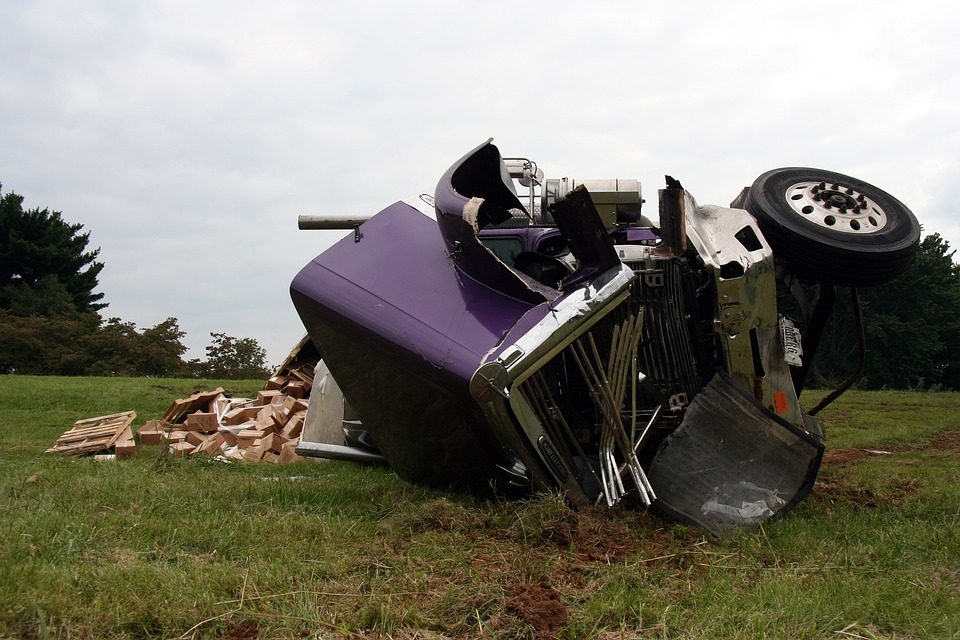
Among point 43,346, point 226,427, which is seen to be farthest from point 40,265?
point 226,427

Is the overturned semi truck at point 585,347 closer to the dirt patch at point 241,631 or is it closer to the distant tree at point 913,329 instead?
the dirt patch at point 241,631

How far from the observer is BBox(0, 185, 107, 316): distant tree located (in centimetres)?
3566

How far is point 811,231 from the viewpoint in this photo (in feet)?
17.3

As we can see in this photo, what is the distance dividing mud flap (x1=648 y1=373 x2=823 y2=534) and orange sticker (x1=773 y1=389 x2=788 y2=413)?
0.39 metres

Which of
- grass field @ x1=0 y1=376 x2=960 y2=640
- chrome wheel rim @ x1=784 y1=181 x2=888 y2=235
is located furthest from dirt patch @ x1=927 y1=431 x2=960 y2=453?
chrome wheel rim @ x1=784 y1=181 x2=888 y2=235

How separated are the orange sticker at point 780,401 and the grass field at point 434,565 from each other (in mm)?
547

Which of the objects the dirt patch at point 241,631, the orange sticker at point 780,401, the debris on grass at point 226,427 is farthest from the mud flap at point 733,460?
the debris on grass at point 226,427

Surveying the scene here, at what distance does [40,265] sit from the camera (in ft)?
123

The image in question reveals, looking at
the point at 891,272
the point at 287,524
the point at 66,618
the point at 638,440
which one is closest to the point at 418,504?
the point at 287,524

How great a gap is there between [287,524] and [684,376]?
7.18 ft

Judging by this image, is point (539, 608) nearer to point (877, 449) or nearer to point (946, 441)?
point (877, 449)

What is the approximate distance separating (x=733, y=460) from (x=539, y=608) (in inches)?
77.0

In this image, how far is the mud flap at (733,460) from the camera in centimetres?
441

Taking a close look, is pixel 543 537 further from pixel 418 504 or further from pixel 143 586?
pixel 143 586
